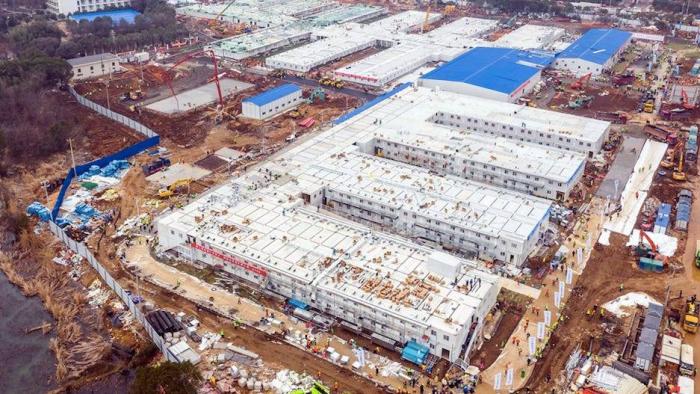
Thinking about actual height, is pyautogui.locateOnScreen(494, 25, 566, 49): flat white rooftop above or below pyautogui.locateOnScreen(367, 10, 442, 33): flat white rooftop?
below

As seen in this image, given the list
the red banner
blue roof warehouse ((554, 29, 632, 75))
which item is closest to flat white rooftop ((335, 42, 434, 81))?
blue roof warehouse ((554, 29, 632, 75))

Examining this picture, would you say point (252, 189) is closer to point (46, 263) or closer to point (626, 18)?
point (46, 263)

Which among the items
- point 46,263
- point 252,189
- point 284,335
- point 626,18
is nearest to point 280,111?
point 252,189

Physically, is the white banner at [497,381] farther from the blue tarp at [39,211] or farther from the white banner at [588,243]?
the blue tarp at [39,211]

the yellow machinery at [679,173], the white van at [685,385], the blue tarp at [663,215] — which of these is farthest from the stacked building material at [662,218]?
the white van at [685,385]

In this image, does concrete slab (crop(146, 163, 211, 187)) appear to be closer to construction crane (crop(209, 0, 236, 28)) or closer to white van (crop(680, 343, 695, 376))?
white van (crop(680, 343, 695, 376))
